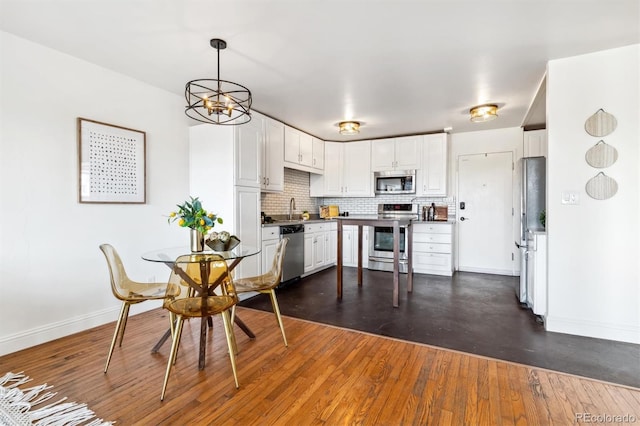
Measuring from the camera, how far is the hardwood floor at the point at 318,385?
1629 mm

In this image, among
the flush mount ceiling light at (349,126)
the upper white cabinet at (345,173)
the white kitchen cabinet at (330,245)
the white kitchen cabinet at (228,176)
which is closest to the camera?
the white kitchen cabinet at (228,176)

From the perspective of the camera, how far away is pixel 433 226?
496cm

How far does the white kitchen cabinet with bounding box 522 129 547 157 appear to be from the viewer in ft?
15.6

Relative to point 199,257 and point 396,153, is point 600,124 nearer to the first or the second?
point 396,153

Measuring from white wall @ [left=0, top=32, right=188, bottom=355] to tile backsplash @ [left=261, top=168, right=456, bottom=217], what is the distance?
81.2 inches

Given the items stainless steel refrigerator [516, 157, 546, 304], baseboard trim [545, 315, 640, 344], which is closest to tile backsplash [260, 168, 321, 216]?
stainless steel refrigerator [516, 157, 546, 304]

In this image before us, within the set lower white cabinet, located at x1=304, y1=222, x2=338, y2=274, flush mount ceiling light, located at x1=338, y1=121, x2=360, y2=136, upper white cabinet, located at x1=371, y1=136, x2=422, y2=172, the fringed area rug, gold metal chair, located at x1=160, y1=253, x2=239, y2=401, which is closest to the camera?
the fringed area rug

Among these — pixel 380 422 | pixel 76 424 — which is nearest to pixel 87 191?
pixel 76 424

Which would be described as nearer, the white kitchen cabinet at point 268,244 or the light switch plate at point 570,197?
the light switch plate at point 570,197

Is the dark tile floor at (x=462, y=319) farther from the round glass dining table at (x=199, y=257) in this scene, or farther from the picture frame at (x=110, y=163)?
the picture frame at (x=110, y=163)

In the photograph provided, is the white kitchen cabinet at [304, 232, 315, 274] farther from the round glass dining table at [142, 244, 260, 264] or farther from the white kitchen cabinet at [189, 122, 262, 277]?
the round glass dining table at [142, 244, 260, 264]

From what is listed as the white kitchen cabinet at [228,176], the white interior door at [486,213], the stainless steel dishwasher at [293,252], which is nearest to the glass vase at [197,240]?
the white kitchen cabinet at [228,176]

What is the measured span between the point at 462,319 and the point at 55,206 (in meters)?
3.85

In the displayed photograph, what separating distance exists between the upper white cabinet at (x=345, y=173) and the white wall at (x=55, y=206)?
325 cm
